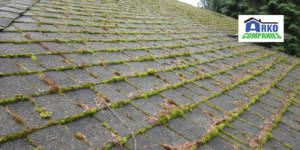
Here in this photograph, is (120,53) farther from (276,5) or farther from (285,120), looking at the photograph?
(276,5)

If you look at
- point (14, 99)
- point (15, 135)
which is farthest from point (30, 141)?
point (14, 99)

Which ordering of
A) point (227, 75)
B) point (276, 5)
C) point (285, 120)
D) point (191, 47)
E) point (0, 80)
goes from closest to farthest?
point (0, 80)
point (285, 120)
point (227, 75)
point (191, 47)
point (276, 5)

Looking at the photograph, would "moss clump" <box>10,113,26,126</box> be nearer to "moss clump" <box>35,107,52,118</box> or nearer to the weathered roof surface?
the weathered roof surface

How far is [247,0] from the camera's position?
17.1 metres

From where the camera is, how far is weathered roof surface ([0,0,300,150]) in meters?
1.39

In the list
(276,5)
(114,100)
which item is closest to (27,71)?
(114,100)

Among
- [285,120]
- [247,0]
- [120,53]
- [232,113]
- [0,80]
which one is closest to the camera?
[0,80]

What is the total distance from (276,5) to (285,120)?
45.0ft

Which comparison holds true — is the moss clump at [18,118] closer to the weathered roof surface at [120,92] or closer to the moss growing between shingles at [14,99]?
the weathered roof surface at [120,92]

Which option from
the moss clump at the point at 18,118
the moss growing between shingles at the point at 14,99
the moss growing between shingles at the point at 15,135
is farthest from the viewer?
the moss growing between shingles at the point at 14,99

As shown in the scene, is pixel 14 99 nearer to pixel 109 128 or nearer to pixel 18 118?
pixel 18 118

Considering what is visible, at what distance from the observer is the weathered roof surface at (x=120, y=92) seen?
1.39 metres

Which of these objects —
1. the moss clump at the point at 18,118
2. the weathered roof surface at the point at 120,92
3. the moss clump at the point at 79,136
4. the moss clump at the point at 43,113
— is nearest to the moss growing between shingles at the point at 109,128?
A: the weathered roof surface at the point at 120,92

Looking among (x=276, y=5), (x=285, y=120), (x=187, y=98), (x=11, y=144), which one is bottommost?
(x=285, y=120)
